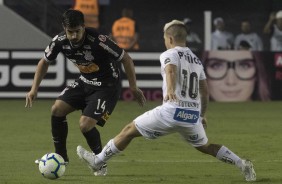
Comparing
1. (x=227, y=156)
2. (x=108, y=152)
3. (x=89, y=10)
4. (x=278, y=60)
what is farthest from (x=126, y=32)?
(x=227, y=156)

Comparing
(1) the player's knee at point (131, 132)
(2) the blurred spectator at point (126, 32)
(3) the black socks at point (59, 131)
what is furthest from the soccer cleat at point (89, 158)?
(2) the blurred spectator at point (126, 32)

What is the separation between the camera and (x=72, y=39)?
36.4 feet

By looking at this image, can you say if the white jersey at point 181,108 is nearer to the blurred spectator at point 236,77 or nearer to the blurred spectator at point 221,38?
the blurred spectator at point 236,77

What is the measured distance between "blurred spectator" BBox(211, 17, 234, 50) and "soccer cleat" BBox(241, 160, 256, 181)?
14564 millimetres

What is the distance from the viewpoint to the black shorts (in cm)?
1155

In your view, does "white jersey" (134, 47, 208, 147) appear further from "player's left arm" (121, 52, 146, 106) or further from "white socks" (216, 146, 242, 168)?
"player's left arm" (121, 52, 146, 106)

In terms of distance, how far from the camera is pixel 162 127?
34.4ft

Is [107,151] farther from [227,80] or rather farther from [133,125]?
[227,80]

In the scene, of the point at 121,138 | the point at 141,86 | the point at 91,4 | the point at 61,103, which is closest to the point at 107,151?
the point at 121,138

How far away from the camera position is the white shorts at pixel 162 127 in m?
10.4

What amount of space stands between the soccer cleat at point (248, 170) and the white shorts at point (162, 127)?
54 centimetres

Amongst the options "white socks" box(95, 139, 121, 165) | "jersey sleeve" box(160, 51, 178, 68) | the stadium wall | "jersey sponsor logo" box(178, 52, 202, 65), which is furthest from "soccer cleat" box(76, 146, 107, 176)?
the stadium wall

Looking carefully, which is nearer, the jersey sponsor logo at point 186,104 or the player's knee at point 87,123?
the jersey sponsor logo at point 186,104

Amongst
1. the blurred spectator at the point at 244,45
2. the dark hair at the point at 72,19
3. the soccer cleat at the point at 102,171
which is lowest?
the blurred spectator at the point at 244,45
